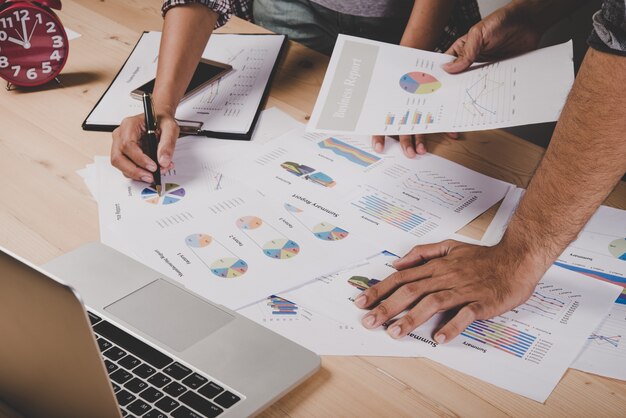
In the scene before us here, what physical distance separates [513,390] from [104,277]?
1.76 ft

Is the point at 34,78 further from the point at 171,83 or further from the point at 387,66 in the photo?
the point at 387,66

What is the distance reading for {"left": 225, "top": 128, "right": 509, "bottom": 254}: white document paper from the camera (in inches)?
40.6

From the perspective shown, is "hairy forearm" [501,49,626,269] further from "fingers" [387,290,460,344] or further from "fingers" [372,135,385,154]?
"fingers" [372,135,385,154]

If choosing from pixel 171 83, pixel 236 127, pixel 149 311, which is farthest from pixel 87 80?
pixel 149 311

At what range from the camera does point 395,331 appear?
2.70 ft

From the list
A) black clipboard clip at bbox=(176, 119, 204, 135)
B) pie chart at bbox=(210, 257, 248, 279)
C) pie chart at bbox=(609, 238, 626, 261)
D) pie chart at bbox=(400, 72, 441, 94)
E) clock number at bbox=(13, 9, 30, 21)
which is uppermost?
pie chart at bbox=(400, 72, 441, 94)

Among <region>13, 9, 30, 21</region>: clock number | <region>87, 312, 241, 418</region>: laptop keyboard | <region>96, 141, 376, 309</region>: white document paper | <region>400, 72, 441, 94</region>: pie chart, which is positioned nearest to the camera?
<region>87, 312, 241, 418</region>: laptop keyboard

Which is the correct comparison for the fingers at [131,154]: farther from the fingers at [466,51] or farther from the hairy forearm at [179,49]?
the fingers at [466,51]

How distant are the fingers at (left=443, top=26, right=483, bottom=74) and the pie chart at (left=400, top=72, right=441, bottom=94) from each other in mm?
42

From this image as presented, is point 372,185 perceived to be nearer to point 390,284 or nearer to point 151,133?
point 390,284

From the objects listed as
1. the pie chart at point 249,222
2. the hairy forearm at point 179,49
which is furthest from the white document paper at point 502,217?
the hairy forearm at point 179,49

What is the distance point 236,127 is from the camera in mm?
1243

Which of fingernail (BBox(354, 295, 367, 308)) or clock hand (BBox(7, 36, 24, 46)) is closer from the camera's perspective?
fingernail (BBox(354, 295, 367, 308))

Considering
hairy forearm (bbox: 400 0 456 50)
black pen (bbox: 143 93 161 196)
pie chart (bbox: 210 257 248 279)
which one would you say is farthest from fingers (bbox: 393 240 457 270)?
hairy forearm (bbox: 400 0 456 50)
